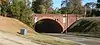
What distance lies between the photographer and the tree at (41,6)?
312 feet

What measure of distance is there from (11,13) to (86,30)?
24.2 meters

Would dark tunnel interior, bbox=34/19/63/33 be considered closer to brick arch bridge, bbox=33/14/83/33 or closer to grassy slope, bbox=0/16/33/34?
brick arch bridge, bbox=33/14/83/33

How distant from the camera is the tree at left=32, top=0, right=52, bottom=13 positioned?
95.1 m

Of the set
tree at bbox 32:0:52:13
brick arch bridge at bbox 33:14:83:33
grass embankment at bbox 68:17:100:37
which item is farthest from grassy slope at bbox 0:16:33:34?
tree at bbox 32:0:52:13

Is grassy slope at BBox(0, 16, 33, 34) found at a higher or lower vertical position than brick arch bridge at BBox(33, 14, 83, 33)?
higher

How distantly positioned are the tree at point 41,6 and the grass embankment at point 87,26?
427 inches

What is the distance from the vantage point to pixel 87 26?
3179 inches

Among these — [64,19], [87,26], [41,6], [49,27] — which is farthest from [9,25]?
[49,27]

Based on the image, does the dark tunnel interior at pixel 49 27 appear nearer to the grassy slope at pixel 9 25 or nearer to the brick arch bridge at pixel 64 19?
the brick arch bridge at pixel 64 19

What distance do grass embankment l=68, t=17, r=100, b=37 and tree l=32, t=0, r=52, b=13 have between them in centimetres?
1086

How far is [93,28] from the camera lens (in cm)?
7688

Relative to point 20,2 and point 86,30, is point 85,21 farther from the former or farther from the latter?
point 20,2

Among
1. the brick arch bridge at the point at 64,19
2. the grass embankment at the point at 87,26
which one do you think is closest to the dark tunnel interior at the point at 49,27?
the brick arch bridge at the point at 64,19

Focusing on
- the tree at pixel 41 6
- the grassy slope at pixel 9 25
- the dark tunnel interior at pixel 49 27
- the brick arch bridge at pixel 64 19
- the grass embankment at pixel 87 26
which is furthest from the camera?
the tree at pixel 41 6
